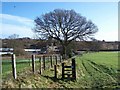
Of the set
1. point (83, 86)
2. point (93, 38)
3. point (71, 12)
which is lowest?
point (83, 86)

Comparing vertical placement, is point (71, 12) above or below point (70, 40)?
above

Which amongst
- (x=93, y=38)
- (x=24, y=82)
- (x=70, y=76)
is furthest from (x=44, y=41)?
(x=24, y=82)

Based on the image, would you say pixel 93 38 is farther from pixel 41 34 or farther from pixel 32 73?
pixel 32 73

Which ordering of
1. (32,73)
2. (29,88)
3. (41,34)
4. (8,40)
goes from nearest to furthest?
(29,88) < (32,73) < (41,34) < (8,40)

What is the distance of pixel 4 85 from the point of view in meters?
11.8

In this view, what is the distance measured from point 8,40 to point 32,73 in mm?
48833

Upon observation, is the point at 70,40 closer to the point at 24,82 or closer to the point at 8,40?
the point at 8,40

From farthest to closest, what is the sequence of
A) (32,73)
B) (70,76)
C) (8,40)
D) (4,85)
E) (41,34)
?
(8,40) → (41,34) → (70,76) → (32,73) → (4,85)

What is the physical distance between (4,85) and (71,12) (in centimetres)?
4687

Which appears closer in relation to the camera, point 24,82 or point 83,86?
point 24,82

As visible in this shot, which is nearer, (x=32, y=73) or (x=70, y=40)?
(x=32, y=73)

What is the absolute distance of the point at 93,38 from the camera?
58000mm

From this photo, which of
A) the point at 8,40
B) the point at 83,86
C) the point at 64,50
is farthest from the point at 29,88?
the point at 8,40

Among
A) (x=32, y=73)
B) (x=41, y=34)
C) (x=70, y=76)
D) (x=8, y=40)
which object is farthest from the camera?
(x=8, y=40)
